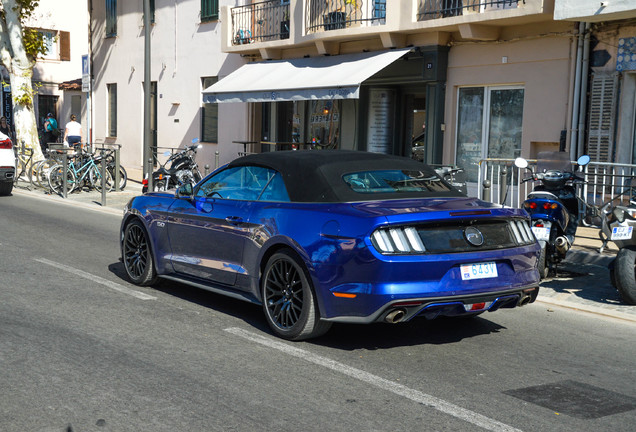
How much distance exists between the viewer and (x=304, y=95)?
1819 centimetres

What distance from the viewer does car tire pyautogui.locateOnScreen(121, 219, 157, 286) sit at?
8484 mm

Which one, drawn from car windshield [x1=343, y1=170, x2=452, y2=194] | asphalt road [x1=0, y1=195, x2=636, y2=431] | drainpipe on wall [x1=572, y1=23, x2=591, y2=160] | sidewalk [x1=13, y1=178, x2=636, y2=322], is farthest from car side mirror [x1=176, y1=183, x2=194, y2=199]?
drainpipe on wall [x1=572, y1=23, x2=591, y2=160]

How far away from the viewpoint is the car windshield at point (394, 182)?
6.81 metres

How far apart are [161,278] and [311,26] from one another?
41.0 feet

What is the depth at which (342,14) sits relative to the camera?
1942 cm

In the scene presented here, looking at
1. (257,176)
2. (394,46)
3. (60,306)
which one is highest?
(394,46)

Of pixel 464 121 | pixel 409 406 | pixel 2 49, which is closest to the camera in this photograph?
pixel 409 406

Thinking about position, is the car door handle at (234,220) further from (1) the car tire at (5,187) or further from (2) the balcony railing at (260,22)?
(2) the balcony railing at (260,22)

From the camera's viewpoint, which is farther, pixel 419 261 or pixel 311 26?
pixel 311 26

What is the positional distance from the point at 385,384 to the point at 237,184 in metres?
2.69

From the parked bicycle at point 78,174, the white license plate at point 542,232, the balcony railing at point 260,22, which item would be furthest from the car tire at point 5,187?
the white license plate at point 542,232

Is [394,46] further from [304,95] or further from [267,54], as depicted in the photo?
[267,54]

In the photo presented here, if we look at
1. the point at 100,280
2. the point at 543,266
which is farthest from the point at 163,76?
the point at 543,266

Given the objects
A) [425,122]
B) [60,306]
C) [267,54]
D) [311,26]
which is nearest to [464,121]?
[425,122]
